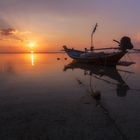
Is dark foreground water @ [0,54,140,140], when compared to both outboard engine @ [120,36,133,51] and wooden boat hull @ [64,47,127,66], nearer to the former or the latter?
outboard engine @ [120,36,133,51]

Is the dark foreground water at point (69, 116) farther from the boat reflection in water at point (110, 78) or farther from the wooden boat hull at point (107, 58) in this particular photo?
the wooden boat hull at point (107, 58)

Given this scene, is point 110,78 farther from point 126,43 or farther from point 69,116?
point 69,116

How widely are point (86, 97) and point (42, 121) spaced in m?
4.56

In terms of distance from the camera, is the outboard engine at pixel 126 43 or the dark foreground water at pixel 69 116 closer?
the dark foreground water at pixel 69 116

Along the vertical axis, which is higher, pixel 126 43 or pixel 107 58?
pixel 126 43

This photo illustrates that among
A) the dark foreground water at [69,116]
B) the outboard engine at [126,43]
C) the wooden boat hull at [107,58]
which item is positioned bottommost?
the dark foreground water at [69,116]

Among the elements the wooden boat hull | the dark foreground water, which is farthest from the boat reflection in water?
the wooden boat hull

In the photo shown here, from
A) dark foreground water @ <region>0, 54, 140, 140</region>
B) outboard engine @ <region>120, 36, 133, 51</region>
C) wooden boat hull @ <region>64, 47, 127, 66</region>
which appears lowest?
dark foreground water @ <region>0, 54, 140, 140</region>

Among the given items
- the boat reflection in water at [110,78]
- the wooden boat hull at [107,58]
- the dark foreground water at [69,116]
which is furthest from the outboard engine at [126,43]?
the dark foreground water at [69,116]

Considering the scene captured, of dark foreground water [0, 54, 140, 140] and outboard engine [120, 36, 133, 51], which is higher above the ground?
outboard engine [120, 36, 133, 51]

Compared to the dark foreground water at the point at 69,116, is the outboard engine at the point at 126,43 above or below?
above

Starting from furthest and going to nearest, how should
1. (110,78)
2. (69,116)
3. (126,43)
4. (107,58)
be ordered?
(107,58) < (126,43) < (110,78) < (69,116)

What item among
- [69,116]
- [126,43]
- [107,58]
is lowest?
[69,116]

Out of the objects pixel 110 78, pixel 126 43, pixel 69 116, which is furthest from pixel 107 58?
pixel 69 116
